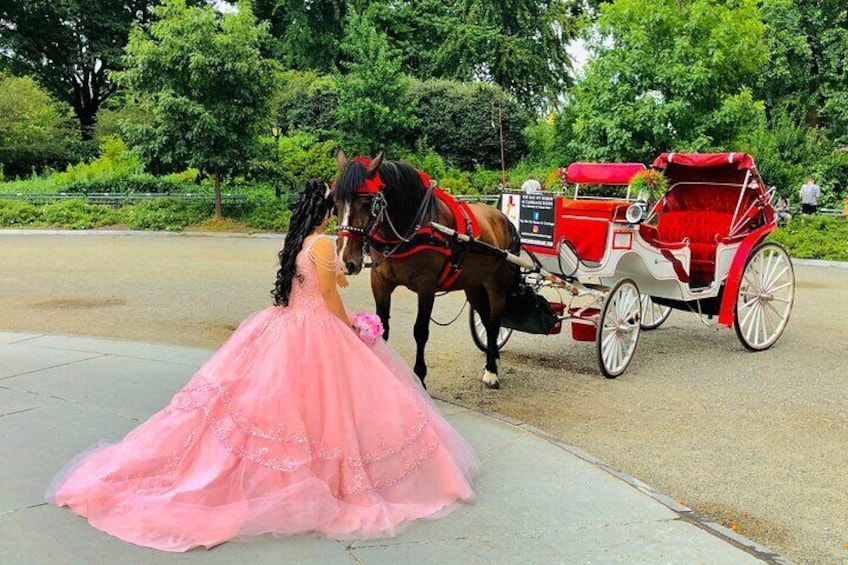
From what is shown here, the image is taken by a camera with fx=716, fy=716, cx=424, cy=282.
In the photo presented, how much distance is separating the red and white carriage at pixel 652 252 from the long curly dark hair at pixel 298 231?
120 inches

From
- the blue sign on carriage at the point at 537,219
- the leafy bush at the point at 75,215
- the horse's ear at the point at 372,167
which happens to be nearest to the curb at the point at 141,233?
the leafy bush at the point at 75,215

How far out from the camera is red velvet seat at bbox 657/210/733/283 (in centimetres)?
885

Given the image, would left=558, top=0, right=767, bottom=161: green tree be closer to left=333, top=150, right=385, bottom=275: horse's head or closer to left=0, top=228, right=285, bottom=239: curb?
A: left=0, top=228, right=285, bottom=239: curb

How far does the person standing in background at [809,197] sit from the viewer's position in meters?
22.3

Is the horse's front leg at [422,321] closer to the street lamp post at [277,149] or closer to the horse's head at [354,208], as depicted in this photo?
the horse's head at [354,208]

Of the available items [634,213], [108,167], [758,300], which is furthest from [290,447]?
[108,167]

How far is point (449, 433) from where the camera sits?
432 centimetres

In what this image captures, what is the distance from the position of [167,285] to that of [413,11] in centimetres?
2732

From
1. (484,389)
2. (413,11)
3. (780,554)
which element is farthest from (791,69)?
(780,554)

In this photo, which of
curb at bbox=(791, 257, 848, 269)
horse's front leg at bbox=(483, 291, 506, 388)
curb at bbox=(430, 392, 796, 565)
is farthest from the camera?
curb at bbox=(791, 257, 848, 269)

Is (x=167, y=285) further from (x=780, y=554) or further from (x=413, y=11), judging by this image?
(x=413, y=11)

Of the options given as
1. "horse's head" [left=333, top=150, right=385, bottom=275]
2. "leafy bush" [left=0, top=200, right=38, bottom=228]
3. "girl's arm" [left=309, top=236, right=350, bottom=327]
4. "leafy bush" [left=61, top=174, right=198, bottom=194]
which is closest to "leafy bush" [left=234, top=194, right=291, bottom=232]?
"leafy bush" [left=61, top=174, right=198, bottom=194]

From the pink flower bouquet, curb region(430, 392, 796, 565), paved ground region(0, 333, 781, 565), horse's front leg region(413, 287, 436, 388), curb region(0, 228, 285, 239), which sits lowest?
curb region(430, 392, 796, 565)

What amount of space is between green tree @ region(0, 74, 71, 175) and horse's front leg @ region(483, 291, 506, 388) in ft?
99.4
